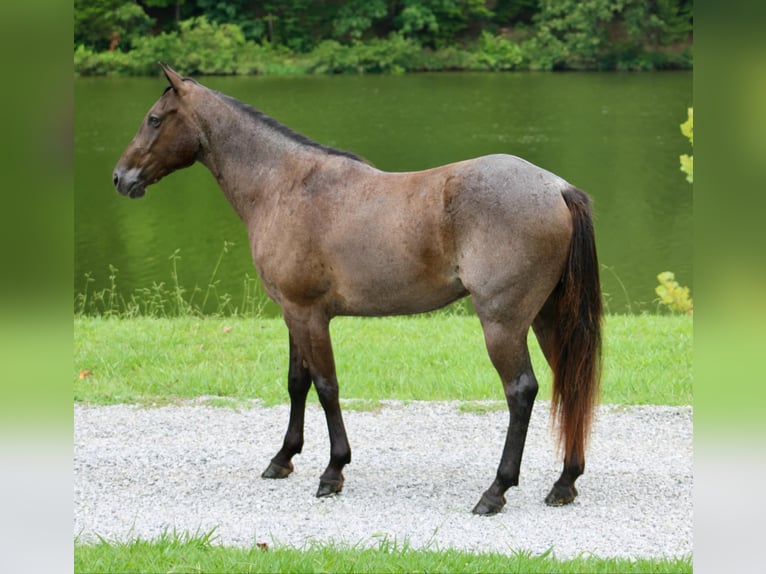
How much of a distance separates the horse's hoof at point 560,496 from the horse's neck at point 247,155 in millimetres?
1927

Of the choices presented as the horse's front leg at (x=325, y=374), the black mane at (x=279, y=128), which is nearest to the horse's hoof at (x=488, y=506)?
the horse's front leg at (x=325, y=374)

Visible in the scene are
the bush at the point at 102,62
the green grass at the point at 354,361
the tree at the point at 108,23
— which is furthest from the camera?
the tree at the point at 108,23

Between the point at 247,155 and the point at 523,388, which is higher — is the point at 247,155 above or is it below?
above

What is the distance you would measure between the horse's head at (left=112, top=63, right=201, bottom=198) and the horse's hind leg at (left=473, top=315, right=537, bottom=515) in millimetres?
1751

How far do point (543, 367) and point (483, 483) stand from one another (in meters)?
2.17

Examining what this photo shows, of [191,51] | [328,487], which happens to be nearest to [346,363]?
[328,487]

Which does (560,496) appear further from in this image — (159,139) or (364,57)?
(364,57)

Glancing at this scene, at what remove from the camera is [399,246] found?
421 centimetres

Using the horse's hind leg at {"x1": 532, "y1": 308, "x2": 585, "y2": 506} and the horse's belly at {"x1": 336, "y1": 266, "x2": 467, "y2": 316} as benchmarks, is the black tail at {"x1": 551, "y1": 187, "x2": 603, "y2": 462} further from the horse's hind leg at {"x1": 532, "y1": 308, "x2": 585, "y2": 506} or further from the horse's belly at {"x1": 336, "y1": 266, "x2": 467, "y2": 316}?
the horse's belly at {"x1": 336, "y1": 266, "x2": 467, "y2": 316}

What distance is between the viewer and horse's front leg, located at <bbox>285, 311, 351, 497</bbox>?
4.41 m

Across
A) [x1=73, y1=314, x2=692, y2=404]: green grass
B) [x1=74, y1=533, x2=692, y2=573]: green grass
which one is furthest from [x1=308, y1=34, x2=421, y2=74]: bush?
[x1=74, y1=533, x2=692, y2=573]: green grass

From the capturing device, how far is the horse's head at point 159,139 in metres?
4.63

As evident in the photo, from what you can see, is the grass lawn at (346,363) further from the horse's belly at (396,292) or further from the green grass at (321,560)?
the horse's belly at (396,292)

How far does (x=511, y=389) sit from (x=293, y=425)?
1228mm
